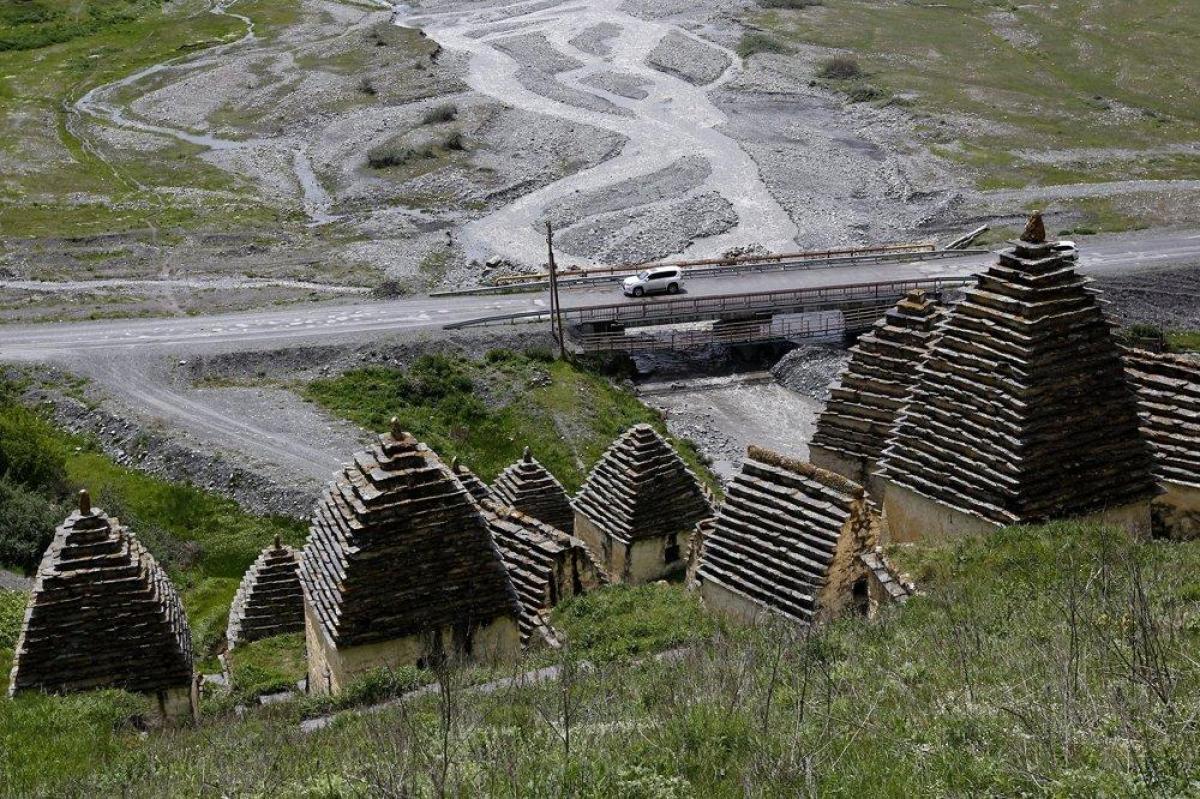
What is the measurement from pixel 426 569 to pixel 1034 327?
11.3 metres

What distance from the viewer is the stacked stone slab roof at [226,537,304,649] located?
101ft

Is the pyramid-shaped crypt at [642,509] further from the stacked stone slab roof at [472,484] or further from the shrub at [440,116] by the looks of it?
the shrub at [440,116]

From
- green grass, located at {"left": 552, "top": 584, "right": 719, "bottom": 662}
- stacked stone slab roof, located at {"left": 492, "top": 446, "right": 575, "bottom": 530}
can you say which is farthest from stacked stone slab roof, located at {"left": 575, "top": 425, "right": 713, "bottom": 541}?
green grass, located at {"left": 552, "top": 584, "right": 719, "bottom": 662}

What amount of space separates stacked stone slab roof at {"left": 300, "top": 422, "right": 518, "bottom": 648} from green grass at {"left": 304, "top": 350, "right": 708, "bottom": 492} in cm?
3045

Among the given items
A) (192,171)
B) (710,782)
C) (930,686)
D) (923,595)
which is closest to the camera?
(710,782)

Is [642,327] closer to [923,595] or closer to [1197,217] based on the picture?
[1197,217]

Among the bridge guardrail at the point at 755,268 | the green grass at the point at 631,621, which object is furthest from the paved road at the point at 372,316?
the green grass at the point at 631,621

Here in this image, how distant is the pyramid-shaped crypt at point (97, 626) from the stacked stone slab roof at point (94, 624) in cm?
2

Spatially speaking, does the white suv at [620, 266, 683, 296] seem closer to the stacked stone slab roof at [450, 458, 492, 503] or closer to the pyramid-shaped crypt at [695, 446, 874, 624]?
the stacked stone slab roof at [450, 458, 492, 503]

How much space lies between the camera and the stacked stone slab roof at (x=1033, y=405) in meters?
22.9

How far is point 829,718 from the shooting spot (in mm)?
13172

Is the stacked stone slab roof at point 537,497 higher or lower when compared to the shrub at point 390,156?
higher

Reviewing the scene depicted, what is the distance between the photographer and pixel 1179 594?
1781cm

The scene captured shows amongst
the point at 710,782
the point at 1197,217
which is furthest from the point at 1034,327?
the point at 1197,217
